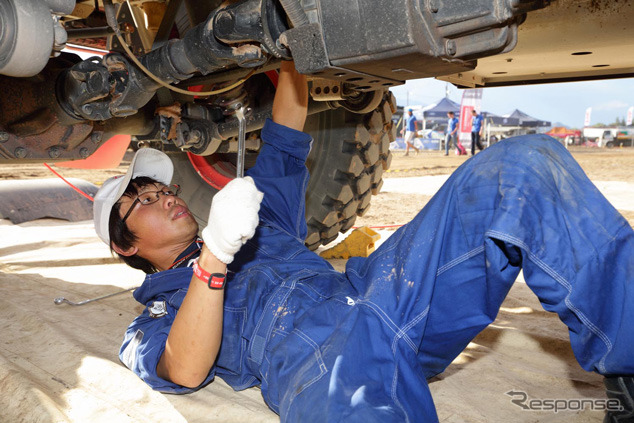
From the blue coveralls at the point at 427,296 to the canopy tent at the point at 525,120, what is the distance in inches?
1005

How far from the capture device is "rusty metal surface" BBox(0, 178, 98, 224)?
4.49 meters

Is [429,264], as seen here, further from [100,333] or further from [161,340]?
[100,333]

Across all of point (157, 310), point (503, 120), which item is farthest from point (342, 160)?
point (503, 120)

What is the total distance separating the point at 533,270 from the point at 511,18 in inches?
19.4

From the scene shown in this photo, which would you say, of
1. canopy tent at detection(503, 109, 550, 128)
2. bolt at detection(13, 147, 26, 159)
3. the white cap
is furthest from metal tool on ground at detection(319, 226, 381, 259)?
canopy tent at detection(503, 109, 550, 128)

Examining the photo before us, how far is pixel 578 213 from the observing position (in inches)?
45.4

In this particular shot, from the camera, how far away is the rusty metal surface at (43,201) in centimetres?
449

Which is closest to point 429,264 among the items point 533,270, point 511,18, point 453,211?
point 453,211

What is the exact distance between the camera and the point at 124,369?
1.73 meters

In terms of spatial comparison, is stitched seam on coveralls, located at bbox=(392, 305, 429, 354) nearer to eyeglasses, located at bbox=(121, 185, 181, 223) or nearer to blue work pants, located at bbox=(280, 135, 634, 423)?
blue work pants, located at bbox=(280, 135, 634, 423)

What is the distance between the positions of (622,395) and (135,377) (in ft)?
4.22

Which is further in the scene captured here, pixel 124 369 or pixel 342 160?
pixel 342 160

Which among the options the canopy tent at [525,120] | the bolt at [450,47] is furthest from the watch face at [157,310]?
the canopy tent at [525,120]

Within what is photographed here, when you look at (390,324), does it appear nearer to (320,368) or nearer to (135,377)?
(320,368)
